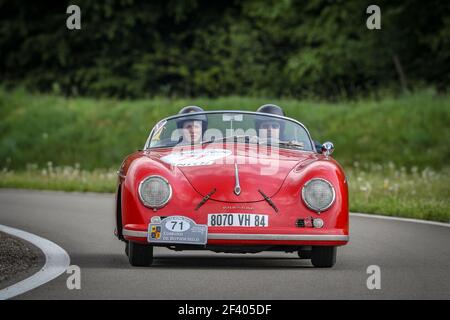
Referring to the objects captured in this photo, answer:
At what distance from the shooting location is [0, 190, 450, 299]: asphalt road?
8.43m

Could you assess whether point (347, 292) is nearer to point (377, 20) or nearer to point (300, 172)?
→ point (300, 172)

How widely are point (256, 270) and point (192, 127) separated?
195 cm

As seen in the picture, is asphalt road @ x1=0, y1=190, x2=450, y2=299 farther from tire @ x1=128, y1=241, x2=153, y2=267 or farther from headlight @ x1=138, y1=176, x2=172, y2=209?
headlight @ x1=138, y1=176, x2=172, y2=209

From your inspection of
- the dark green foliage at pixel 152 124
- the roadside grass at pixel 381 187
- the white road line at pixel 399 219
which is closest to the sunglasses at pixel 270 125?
the white road line at pixel 399 219

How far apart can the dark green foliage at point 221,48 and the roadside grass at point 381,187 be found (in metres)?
11.0

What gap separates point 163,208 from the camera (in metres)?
9.76

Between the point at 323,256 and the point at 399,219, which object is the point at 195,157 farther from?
the point at 399,219

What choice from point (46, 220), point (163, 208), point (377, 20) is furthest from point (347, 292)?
point (377, 20)

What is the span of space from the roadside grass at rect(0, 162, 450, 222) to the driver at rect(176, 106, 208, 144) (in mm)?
5053

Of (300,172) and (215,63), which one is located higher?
→ (215,63)

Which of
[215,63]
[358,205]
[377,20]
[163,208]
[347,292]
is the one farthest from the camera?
[215,63]

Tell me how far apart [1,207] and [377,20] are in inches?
754

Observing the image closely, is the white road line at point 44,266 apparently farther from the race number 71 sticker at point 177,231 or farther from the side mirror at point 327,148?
the side mirror at point 327,148

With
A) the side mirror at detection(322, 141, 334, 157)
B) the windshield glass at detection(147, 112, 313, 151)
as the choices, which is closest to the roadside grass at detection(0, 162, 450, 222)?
the side mirror at detection(322, 141, 334, 157)
